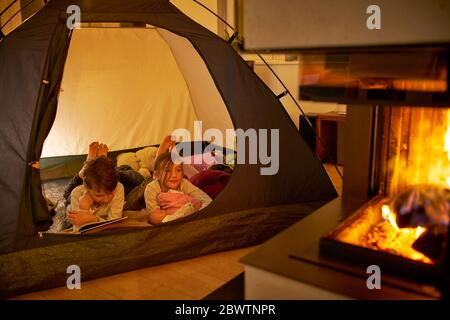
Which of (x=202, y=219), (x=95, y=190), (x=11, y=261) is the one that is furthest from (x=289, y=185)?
(x=11, y=261)

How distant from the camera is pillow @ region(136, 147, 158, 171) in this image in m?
2.61

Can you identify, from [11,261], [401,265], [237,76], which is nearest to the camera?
[401,265]

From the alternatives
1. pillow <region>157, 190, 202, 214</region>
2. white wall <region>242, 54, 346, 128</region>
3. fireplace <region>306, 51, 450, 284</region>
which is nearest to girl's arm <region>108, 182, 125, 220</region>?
pillow <region>157, 190, 202, 214</region>

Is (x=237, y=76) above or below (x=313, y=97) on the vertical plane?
above

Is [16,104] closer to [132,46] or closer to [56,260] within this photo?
[56,260]

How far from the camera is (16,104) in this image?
158cm

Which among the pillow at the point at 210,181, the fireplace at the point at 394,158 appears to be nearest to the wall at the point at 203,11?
the pillow at the point at 210,181

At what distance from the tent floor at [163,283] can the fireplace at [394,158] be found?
553 mm

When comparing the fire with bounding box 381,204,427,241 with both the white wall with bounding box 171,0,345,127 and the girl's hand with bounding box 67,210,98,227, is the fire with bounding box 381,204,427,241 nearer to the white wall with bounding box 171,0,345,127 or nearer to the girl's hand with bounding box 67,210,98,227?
the girl's hand with bounding box 67,210,98,227

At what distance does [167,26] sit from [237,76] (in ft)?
1.20

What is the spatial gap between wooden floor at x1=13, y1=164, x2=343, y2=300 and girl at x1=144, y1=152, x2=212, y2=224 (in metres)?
0.24

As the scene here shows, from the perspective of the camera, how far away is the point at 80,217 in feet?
5.76

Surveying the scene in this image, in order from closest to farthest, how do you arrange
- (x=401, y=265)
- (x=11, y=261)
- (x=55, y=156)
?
1. (x=401, y=265)
2. (x=11, y=261)
3. (x=55, y=156)

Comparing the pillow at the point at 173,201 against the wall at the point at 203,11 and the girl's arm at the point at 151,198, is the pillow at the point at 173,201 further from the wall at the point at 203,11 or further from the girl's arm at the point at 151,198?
the wall at the point at 203,11
